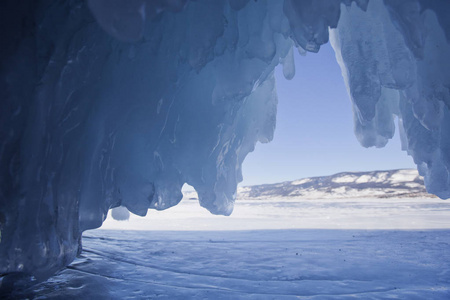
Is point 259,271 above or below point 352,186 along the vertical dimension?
above

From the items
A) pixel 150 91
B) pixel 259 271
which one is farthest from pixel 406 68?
pixel 150 91

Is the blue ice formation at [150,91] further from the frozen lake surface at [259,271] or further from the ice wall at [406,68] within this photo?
the frozen lake surface at [259,271]

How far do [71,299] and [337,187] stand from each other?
43963mm

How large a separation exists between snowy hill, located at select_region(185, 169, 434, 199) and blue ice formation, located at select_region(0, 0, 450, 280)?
33.4m

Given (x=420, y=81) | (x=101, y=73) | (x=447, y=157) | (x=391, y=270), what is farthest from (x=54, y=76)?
(x=447, y=157)

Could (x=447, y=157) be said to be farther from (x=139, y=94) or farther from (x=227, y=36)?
(x=139, y=94)

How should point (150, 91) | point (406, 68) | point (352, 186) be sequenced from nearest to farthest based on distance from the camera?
point (150, 91), point (406, 68), point (352, 186)

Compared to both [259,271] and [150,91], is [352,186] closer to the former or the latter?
[259,271]

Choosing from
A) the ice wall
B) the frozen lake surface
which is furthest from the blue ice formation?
the frozen lake surface

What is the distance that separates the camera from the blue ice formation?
2283 millimetres

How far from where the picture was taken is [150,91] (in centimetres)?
381

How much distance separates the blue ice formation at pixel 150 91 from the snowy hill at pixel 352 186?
109 ft

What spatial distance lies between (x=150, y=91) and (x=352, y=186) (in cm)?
4282

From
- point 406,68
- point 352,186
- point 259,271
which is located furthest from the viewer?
point 352,186
